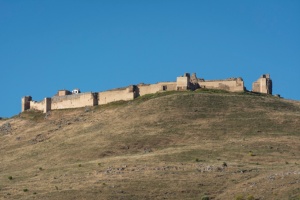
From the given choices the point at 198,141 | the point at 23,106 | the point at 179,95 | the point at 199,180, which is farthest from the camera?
the point at 23,106

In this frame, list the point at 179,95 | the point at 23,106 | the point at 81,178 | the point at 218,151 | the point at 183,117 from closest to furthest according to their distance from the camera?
the point at 81,178 → the point at 218,151 → the point at 183,117 → the point at 179,95 → the point at 23,106

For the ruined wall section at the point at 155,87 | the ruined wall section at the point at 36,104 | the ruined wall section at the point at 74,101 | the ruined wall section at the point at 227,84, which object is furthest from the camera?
the ruined wall section at the point at 36,104

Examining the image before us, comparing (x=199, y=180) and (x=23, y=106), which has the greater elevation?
(x=23, y=106)

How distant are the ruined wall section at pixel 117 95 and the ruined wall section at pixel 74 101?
916 millimetres

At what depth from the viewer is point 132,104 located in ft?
294

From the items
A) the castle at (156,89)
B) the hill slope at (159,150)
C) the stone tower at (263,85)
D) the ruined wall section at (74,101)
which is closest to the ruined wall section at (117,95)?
the castle at (156,89)

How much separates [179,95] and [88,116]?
11153 mm

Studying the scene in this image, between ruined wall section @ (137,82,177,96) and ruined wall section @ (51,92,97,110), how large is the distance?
6.15 meters

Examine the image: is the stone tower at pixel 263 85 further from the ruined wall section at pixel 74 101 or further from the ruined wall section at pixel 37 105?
the ruined wall section at pixel 37 105

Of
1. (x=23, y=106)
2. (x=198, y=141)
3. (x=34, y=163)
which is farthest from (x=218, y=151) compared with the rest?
(x=23, y=106)

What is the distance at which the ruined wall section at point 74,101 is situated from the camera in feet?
315

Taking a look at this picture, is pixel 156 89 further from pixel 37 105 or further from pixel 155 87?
pixel 37 105

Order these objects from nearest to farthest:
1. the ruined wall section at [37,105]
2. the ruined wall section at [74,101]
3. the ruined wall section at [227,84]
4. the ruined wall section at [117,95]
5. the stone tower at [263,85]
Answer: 1. the ruined wall section at [227,84]
2. the stone tower at [263,85]
3. the ruined wall section at [117,95]
4. the ruined wall section at [74,101]
5. the ruined wall section at [37,105]

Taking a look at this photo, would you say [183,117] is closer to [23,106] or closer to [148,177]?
[148,177]
